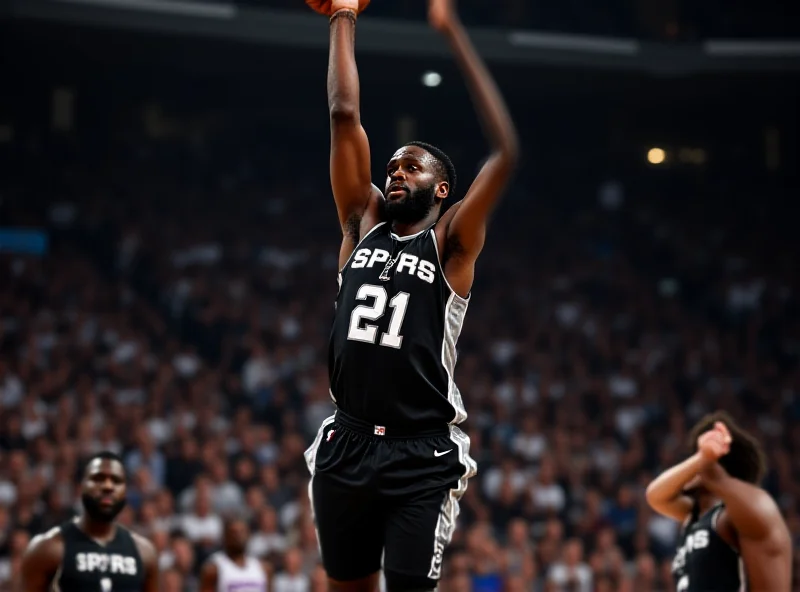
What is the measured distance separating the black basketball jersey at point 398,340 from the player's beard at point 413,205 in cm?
10

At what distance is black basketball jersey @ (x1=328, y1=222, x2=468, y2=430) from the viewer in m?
3.89

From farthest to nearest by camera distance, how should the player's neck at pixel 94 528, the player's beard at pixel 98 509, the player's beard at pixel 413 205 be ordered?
the player's neck at pixel 94 528 → the player's beard at pixel 98 509 → the player's beard at pixel 413 205

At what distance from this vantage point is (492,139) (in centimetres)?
393

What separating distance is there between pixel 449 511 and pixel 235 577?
5.35 meters

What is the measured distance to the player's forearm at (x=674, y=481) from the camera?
5.15 meters

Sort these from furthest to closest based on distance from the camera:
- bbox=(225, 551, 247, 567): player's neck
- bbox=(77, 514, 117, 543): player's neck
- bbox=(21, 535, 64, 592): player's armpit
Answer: bbox=(225, 551, 247, 567): player's neck → bbox=(77, 514, 117, 543): player's neck → bbox=(21, 535, 64, 592): player's armpit

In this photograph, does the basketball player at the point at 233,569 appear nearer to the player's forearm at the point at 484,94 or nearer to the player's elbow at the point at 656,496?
the player's elbow at the point at 656,496

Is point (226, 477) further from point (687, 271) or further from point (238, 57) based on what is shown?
point (687, 271)

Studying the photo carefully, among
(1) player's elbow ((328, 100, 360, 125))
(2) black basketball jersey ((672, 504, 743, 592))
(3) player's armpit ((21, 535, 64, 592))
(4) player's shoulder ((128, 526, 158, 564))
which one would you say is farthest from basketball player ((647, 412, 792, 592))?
(3) player's armpit ((21, 535, 64, 592))

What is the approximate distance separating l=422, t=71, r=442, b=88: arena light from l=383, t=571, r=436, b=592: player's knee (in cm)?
1497

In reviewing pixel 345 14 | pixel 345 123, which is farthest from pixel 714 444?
pixel 345 14

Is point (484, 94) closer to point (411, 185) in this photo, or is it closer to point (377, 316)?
point (411, 185)

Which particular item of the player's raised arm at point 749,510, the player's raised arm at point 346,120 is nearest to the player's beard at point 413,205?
the player's raised arm at point 346,120

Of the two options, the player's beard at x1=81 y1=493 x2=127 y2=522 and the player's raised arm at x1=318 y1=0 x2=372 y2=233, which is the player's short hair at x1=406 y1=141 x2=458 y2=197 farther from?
the player's beard at x1=81 y1=493 x2=127 y2=522
